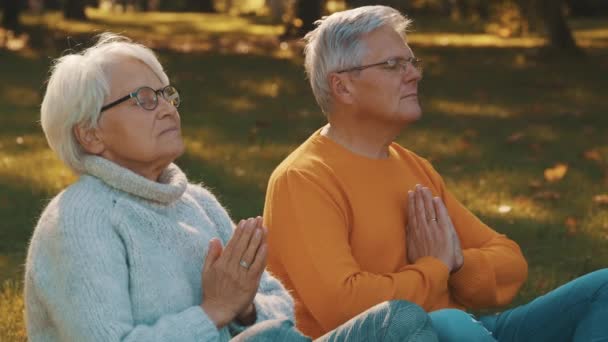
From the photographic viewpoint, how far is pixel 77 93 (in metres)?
2.99

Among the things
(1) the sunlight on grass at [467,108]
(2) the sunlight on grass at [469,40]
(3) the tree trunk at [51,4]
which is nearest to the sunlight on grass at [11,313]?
(1) the sunlight on grass at [467,108]

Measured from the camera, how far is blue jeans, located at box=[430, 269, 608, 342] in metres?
3.21

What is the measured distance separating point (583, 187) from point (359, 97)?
167 inches

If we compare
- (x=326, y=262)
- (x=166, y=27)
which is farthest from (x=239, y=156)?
(x=166, y=27)

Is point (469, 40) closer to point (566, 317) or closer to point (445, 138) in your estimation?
point (445, 138)

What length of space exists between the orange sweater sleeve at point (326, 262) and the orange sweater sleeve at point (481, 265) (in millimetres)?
202

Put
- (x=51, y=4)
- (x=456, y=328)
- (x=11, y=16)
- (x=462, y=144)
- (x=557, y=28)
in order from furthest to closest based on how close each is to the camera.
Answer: (x=51, y=4), (x=11, y=16), (x=557, y=28), (x=462, y=144), (x=456, y=328)

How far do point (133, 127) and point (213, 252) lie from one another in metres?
0.41

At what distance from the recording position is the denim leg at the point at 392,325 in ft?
8.98

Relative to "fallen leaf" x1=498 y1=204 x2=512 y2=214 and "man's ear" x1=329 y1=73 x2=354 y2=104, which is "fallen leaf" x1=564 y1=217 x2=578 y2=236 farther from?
"man's ear" x1=329 y1=73 x2=354 y2=104

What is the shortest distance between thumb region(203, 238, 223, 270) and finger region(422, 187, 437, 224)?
0.90 m

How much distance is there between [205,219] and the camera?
3.28 m

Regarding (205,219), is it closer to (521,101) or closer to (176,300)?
(176,300)

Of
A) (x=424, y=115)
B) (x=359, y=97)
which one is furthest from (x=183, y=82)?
(x=359, y=97)
